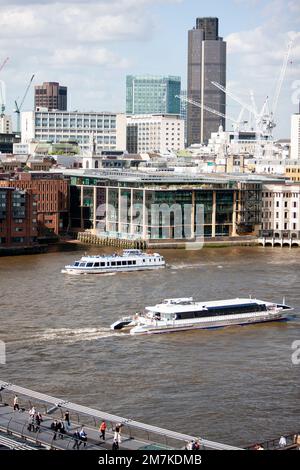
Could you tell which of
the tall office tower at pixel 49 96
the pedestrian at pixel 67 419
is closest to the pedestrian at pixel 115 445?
the pedestrian at pixel 67 419

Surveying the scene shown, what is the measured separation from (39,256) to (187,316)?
10.4 m

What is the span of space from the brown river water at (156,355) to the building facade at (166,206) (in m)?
7.15

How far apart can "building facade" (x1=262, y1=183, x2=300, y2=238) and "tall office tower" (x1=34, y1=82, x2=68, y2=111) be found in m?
58.8

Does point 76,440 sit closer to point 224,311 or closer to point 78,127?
point 224,311

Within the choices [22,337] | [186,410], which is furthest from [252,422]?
[22,337]

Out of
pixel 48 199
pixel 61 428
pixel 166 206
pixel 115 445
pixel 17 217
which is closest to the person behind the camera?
pixel 115 445

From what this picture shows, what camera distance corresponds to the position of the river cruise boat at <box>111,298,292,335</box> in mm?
16922

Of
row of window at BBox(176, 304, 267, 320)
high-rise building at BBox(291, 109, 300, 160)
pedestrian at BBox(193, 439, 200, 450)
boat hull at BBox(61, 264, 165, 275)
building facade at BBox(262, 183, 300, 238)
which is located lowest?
boat hull at BBox(61, 264, 165, 275)

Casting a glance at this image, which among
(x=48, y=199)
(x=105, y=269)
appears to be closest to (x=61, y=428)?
(x=105, y=269)

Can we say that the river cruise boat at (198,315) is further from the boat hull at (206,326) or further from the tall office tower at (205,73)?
the tall office tower at (205,73)

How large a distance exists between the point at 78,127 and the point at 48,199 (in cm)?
3911

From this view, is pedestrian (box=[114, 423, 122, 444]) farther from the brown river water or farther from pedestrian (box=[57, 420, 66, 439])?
the brown river water

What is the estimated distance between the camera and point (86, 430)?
10391mm

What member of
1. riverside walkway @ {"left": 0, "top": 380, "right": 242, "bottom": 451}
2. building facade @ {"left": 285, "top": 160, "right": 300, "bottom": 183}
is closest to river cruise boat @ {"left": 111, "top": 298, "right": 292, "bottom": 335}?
riverside walkway @ {"left": 0, "top": 380, "right": 242, "bottom": 451}
